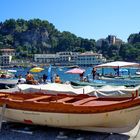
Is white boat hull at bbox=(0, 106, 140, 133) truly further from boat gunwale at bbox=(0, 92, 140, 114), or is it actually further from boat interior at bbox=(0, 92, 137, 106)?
boat interior at bbox=(0, 92, 137, 106)

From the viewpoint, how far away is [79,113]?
35.3 ft

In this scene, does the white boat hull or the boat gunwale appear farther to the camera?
the white boat hull

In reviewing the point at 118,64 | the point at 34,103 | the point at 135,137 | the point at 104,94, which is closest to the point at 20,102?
the point at 34,103

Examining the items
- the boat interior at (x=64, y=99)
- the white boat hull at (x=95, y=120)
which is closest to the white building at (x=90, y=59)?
the boat interior at (x=64, y=99)

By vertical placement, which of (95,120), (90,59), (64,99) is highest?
(90,59)

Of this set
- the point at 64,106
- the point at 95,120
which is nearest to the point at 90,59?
the point at 64,106

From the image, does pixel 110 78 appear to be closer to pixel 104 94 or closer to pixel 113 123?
pixel 104 94

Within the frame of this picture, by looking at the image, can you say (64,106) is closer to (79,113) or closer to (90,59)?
(79,113)

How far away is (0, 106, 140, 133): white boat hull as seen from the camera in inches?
419

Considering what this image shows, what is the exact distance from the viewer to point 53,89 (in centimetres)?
1455

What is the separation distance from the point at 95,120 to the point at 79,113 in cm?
50

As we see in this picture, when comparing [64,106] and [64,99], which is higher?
[64,99]

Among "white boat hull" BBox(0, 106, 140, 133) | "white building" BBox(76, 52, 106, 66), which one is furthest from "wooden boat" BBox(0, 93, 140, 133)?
"white building" BBox(76, 52, 106, 66)

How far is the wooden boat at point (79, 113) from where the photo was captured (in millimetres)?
10570
